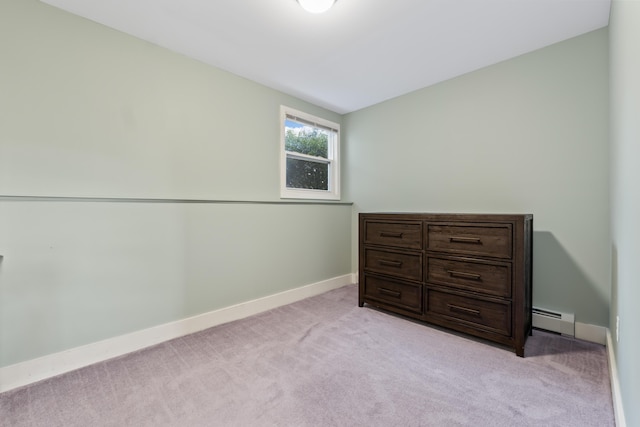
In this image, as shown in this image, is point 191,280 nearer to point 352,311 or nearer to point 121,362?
point 121,362

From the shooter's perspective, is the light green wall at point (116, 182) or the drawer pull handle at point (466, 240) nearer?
the light green wall at point (116, 182)

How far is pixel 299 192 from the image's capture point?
3.13 meters

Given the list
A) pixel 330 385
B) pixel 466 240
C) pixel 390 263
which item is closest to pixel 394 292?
pixel 390 263

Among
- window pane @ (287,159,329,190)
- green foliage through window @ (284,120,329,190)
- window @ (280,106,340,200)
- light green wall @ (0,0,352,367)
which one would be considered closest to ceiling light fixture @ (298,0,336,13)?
light green wall @ (0,0,352,367)

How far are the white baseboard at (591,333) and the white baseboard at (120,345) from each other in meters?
2.41

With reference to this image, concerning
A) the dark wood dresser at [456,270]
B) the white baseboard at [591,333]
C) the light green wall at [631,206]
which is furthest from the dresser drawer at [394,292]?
the light green wall at [631,206]

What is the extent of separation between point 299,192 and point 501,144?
78.4 inches

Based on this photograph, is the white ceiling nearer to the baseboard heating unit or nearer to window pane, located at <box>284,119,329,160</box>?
window pane, located at <box>284,119,329,160</box>

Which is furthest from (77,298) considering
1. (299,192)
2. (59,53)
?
(299,192)

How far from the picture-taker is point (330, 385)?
5.08ft

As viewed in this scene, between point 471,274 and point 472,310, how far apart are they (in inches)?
10.6

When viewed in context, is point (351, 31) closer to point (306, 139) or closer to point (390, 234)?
point (306, 139)

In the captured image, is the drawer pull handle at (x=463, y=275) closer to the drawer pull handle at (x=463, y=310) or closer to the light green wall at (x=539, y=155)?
the drawer pull handle at (x=463, y=310)

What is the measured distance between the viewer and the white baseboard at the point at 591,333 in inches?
77.2
